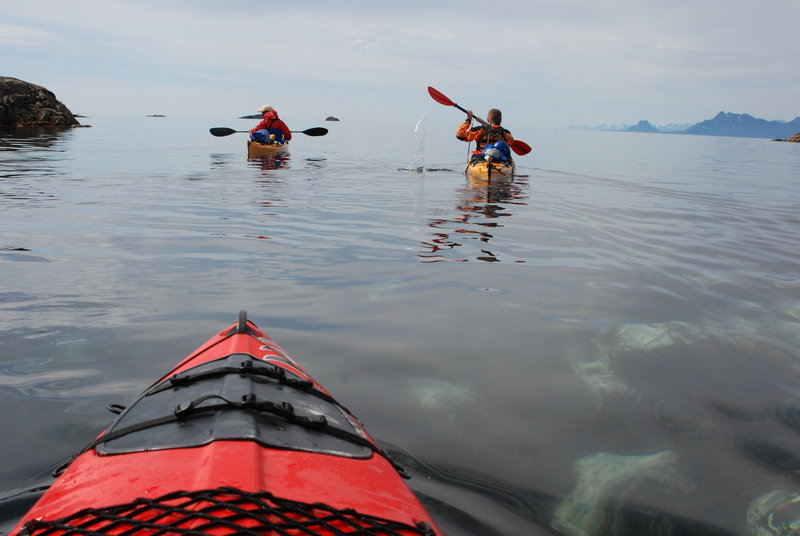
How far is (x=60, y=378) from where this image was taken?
3.85 m

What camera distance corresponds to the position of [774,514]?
8.89 feet

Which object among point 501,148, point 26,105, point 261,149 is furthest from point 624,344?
point 26,105

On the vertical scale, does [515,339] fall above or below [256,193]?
below

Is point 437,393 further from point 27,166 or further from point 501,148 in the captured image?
point 27,166

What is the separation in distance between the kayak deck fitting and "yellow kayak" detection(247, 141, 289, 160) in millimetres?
19180

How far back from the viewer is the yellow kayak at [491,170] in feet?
48.9

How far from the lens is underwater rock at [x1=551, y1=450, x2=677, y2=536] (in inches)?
104

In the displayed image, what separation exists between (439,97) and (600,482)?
14.7m

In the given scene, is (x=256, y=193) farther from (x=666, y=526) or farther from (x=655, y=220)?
(x=666, y=526)

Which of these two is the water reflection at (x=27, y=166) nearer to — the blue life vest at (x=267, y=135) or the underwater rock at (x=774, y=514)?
the blue life vest at (x=267, y=135)

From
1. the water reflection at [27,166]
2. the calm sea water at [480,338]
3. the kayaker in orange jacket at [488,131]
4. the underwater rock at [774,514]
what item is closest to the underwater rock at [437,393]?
the calm sea water at [480,338]

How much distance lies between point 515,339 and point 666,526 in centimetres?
223

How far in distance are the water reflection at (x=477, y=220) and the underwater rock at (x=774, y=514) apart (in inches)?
184

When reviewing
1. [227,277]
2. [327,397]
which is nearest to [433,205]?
[227,277]
